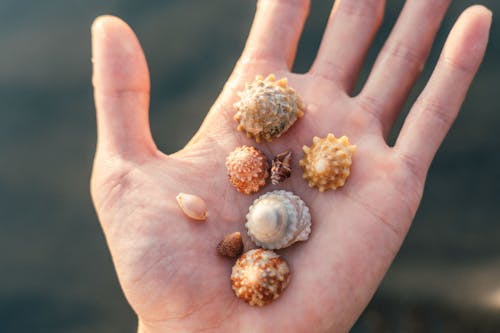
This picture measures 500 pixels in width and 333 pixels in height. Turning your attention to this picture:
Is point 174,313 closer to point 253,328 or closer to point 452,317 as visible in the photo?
point 253,328

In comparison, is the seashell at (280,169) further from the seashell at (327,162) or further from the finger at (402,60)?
the finger at (402,60)

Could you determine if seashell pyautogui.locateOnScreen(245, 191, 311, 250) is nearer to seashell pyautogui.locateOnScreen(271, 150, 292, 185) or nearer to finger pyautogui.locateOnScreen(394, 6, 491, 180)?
seashell pyautogui.locateOnScreen(271, 150, 292, 185)

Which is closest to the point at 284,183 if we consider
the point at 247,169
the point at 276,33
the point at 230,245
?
the point at 247,169

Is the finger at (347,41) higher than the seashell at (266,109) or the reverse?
higher

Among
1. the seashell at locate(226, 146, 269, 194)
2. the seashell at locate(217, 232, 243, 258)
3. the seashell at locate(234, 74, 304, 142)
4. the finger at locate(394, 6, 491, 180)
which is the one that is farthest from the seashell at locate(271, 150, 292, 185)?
the finger at locate(394, 6, 491, 180)

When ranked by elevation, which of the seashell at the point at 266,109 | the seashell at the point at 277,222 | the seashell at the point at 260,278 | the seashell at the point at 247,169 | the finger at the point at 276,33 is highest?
the finger at the point at 276,33

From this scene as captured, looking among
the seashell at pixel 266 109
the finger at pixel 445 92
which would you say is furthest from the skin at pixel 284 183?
the seashell at pixel 266 109

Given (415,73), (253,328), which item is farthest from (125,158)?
(415,73)
